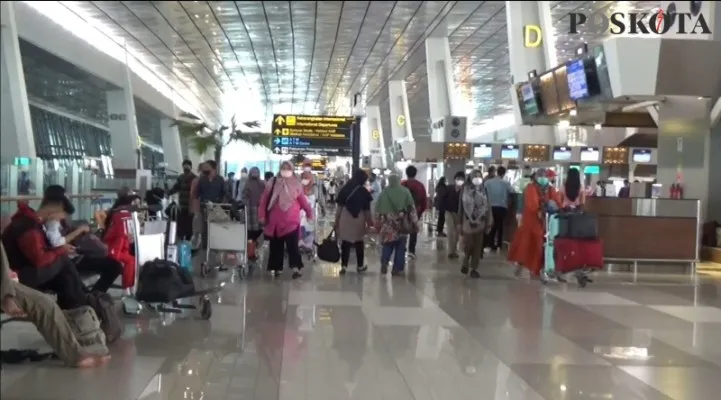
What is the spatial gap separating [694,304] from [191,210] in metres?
8.63

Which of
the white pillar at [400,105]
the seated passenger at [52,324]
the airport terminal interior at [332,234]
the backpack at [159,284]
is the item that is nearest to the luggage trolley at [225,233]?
the airport terminal interior at [332,234]

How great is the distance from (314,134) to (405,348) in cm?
1163

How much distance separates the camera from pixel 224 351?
23.4 feet

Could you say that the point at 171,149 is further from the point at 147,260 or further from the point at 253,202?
the point at 147,260

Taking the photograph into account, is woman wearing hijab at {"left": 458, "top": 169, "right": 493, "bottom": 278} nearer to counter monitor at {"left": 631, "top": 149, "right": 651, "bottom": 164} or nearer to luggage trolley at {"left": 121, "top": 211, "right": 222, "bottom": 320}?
luggage trolley at {"left": 121, "top": 211, "right": 222, "bottom": 320}

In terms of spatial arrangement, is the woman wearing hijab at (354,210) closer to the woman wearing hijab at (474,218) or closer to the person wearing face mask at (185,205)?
the woman wearing hijab at (474,218)

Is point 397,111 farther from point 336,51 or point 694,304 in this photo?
point 694,304

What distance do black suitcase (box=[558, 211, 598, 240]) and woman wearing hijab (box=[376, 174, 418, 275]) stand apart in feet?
7.70

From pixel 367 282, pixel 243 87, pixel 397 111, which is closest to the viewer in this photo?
pixel 367 282

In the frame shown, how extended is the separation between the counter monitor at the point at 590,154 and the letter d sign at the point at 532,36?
837 cm

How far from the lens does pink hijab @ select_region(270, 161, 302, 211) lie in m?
12.4

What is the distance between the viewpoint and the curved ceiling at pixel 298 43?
508cm

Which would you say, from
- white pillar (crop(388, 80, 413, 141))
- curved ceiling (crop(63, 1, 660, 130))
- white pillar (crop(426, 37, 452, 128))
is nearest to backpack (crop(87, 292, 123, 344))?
curved ceiling (crop(63, 1, 660, 130))

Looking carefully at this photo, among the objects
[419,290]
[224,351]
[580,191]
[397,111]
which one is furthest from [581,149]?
[224,351]
